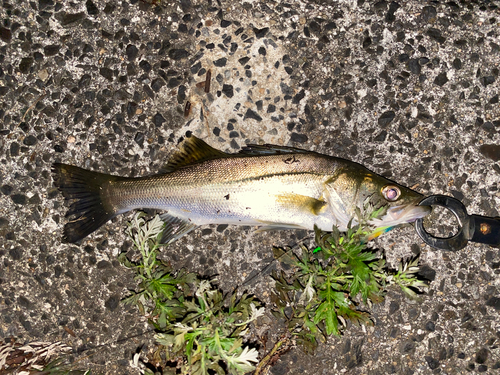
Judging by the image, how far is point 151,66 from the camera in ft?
10.3

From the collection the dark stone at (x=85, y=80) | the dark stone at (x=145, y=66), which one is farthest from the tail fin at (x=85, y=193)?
the dark stone at (x=145, y=66)

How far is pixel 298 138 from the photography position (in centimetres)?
308

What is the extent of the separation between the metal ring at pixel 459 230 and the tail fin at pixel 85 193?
2.42 metres

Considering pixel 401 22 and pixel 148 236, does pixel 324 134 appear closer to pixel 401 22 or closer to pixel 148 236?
pixel 401 22

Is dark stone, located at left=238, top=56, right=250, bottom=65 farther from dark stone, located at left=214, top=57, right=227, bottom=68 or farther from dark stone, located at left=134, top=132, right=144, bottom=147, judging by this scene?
dark stone, located at left=134, top=132, right=144, bottom=147

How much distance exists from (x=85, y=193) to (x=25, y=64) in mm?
1284

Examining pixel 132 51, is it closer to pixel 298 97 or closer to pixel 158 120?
pixel 158 120

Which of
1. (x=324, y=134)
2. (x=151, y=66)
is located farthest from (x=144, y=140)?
(x=324, y=134)

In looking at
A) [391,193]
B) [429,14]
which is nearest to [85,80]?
[391,193]

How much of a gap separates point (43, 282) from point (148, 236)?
4.39 feet

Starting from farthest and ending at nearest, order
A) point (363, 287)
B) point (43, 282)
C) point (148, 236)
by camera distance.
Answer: point (43, 282) → point (148, 236) → point (363, 287)

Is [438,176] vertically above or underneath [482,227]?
above

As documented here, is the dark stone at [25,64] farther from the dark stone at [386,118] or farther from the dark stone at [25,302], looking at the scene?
the dark stone at [386,118]

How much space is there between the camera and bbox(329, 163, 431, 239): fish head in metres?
2.68
